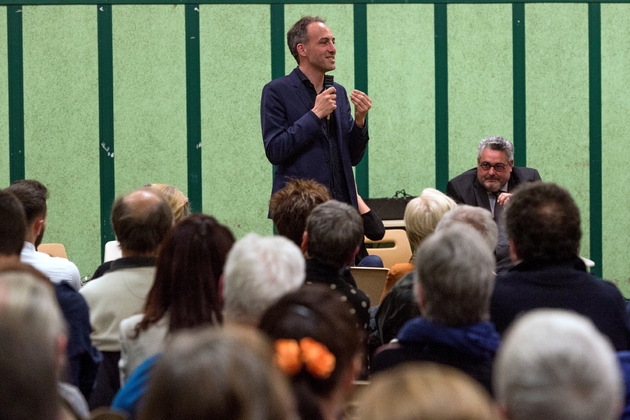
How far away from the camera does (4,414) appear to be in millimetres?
1287

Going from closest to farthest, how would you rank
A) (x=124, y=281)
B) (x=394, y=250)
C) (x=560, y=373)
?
(x=560, y=373) → (x=124, y=281) → (x=394, y=250)

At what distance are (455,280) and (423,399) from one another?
3.09ft

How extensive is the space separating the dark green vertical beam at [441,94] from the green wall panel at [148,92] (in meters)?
1.73

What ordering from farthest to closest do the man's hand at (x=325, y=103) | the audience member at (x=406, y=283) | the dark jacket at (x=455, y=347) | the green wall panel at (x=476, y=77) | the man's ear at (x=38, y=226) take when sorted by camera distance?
1. the green wall panel at (x=476, y=77)
2. the man's hand at (x=325, y=103)
3. the man's ear at (x=38, y=226)
4. the audience member at (x=406, y=283)
5. the dark jacket at (x=455, y=347)

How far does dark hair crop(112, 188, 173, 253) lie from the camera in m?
2.89

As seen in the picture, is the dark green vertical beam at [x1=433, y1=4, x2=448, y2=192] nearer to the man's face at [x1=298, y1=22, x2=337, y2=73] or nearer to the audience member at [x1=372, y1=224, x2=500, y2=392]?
the man's face at [x1=298, y1=22, x2=337, y2=73]

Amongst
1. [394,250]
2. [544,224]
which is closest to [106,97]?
[394,250]

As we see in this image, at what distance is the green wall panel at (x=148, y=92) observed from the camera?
6.31 meters

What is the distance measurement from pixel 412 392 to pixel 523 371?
0.71 ft

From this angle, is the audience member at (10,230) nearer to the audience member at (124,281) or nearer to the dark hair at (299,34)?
the audience member at (124,281)

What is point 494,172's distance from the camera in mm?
4902

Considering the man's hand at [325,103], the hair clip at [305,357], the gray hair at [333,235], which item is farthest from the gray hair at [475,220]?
→ the hair clip at [305,357]

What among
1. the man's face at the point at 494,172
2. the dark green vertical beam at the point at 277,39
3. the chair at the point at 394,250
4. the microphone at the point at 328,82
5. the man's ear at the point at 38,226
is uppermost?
the dark green vertical beam at the point at 277,39

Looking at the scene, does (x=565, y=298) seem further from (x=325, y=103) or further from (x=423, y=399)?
(x=325, y=103)
